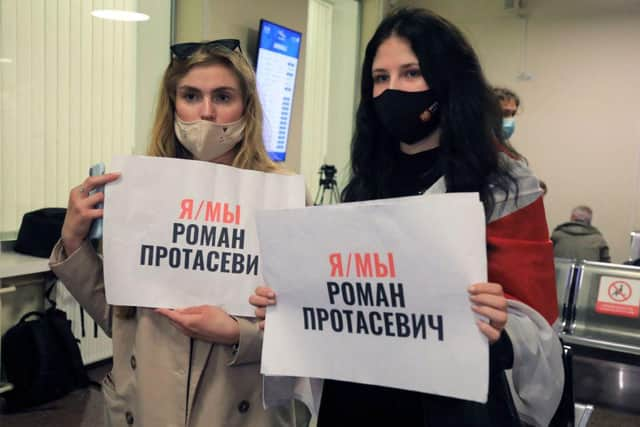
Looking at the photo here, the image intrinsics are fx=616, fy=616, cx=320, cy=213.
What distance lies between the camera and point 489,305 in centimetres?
93

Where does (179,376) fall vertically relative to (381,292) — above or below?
below

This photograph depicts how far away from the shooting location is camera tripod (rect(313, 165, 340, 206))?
6.00 m

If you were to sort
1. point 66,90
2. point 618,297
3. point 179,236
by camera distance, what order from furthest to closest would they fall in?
point 66,90 < point 618,297 < point 179,236

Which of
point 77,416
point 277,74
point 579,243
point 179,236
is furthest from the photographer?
point 579,243

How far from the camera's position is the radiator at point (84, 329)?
393cm

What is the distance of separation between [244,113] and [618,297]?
7.27 feet

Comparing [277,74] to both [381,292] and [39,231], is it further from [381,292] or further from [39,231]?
[381,292]

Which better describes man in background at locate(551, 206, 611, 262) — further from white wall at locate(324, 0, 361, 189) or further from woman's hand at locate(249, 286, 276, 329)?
woman's hand at locate(249, 286, 276, 329)

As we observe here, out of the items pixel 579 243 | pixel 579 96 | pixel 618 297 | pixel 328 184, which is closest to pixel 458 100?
pixel 618 297

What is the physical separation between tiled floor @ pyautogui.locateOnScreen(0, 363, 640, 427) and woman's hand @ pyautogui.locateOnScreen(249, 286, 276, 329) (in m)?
2.47

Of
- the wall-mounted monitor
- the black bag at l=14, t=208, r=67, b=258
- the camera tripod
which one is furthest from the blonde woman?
the camera tripod

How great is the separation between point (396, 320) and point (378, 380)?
0.11 metres

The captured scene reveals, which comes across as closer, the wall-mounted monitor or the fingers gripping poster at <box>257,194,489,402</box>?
the fingers gripping poster at <box>257,194,489,402</box>

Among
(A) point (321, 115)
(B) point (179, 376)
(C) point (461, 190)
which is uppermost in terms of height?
(A) point (321, 115)
